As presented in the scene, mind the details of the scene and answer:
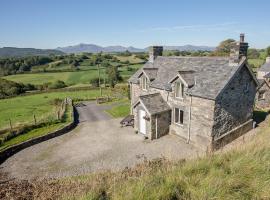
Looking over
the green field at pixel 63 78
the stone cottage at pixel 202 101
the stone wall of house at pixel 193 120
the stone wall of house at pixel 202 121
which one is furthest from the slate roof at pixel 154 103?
the green field at pixel 63 78

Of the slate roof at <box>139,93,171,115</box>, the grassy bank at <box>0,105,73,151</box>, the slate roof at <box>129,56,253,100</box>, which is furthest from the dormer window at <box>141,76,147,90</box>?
the grassy bank at <box>0,105,73,151</box>

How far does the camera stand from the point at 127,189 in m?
5.20

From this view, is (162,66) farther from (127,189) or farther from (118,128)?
(127,189)

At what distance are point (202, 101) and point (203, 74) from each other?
3.01 meters

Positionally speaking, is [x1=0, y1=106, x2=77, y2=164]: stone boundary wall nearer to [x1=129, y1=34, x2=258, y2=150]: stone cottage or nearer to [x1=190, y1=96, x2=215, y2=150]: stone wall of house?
[x1=129, y1=34, x2=258, y2=150]: stone cottage

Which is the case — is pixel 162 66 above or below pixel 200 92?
above

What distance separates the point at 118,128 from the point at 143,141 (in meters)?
5.12

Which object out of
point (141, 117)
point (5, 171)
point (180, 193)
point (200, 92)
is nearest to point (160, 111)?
point (141, 117)

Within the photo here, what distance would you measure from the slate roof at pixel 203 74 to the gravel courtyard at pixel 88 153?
208 inches

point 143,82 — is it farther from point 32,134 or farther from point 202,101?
point 32,134

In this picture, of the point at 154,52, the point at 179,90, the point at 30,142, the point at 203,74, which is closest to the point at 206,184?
the point at 179,90

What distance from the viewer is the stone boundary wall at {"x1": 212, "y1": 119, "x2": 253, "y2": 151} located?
1853cm

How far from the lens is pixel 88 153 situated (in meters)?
19.5

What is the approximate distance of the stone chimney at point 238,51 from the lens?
1841 centimetres
